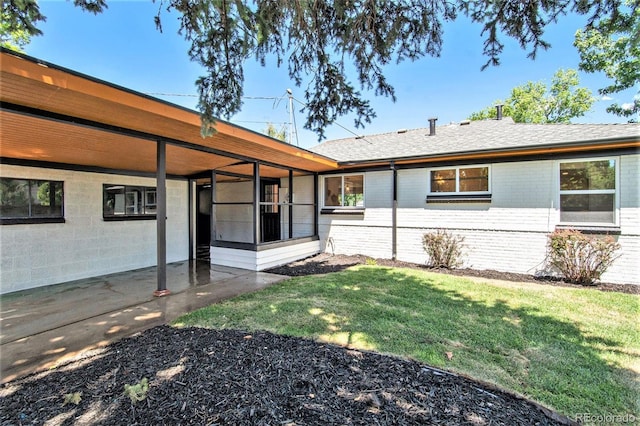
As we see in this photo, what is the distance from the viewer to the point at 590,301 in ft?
16.4

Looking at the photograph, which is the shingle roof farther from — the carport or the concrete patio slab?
the concrete patio slab

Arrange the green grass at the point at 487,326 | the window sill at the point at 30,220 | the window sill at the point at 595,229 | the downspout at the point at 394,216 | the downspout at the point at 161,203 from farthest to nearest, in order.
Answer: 1. the downspout at the point at 394,216
2. the window sill at the point at 595,229
3. the window sill at the point at 30,220
4. the downspout at the point at 161,203
5. the green grass at the point at 487,326

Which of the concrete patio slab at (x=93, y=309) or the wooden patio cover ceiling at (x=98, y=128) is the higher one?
the wooden patio cover ceiling at (x=98, y=128)

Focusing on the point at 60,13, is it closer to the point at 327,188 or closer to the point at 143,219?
the point at 143,219

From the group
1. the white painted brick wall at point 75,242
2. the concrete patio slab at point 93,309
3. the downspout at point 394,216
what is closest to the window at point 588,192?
the downspout at point 394,216

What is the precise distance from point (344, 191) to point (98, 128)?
6837mm

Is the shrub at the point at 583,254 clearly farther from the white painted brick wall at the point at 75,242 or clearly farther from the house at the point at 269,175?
the white painted brick wall at the point at 75,242

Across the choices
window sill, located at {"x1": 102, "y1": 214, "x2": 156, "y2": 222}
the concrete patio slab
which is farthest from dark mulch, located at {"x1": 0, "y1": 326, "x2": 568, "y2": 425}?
window sill, located at {"x1": 102, "y1": 214, "x2": 156, "y2": 222}

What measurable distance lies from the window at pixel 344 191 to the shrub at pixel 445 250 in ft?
8.21

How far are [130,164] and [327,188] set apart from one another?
5.66 metres

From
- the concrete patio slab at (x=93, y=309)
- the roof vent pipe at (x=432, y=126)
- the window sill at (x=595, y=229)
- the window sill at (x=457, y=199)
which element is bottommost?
the concrete patio slab at (x=93, y=309)

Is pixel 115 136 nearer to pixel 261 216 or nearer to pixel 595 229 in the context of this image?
pixel 261 216

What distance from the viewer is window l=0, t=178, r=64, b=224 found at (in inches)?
223

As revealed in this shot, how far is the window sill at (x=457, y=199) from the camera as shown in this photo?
7.36 meters
